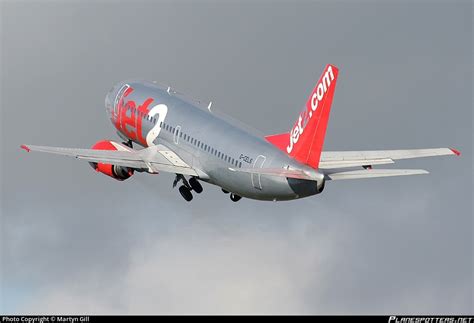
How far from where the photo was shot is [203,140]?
324ft

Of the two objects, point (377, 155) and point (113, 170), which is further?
point (113, 170)

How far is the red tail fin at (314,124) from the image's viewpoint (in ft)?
286

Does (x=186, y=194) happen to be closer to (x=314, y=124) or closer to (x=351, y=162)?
(x=351, y=162)

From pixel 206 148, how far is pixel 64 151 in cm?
954

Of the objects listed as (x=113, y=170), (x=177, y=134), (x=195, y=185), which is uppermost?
(x=177, y=134)

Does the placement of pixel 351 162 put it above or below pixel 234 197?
below

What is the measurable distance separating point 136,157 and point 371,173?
19717mm

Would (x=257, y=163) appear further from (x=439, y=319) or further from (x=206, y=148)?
(x=439, y=319)

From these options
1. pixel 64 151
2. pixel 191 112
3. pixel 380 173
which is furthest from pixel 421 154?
pixel 64 151

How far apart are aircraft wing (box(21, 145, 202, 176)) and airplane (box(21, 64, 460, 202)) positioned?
7 centimetres

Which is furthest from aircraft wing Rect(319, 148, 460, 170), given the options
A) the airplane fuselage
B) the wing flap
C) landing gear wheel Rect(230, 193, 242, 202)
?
landing gear wheel Rect(230, 193, 242, 202)

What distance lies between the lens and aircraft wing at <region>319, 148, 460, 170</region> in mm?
96500

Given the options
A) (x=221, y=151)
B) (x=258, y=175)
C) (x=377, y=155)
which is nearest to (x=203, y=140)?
(x=221, y=151)

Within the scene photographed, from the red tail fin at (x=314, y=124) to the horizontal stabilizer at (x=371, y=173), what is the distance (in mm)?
2454
